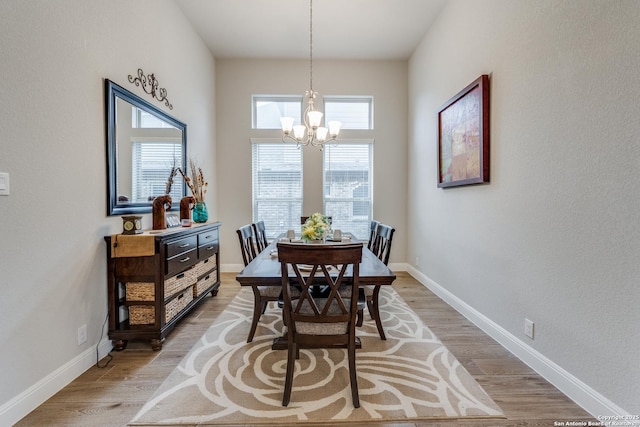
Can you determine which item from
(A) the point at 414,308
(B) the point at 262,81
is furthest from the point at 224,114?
(A) the point at 414,308

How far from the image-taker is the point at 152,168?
2.84 meters

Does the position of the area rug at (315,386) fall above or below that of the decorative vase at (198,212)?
below

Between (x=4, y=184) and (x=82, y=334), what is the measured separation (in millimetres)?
1109

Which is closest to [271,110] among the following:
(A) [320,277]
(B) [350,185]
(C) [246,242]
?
(B) [350,185]

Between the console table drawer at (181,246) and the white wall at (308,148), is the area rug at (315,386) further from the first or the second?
the white wall at (308,148)

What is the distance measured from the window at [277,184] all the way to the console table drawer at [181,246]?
1902 millimetres

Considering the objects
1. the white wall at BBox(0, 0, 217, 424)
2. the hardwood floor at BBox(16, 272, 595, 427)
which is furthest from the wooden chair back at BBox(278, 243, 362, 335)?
the white wall at BBox(0, 0, 217, 424)

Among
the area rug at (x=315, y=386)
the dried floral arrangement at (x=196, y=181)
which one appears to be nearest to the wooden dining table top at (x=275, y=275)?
the area rug at (x=315, y=386)

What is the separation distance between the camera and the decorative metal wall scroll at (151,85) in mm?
2646

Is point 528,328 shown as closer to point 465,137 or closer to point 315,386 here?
point 315,386

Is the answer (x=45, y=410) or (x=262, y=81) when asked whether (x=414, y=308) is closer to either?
(x=45, y=410)

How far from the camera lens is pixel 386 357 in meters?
2.17

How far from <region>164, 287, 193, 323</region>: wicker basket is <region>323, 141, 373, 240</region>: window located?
2.56 metres

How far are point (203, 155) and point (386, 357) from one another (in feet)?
11.5
